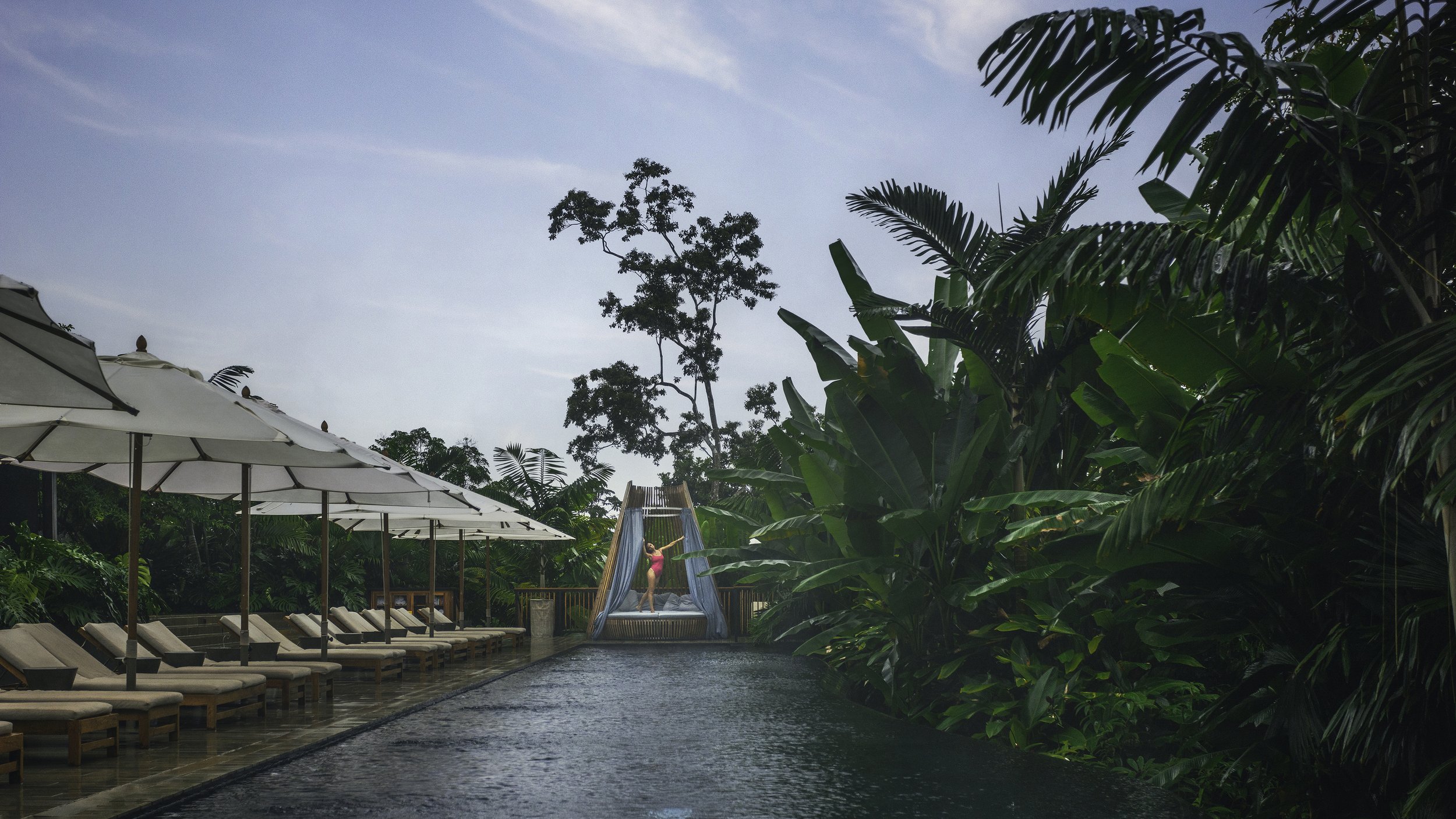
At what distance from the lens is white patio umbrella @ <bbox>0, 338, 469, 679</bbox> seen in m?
7.71

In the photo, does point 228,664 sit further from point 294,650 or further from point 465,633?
point 465,633

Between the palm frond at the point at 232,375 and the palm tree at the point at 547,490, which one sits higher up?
the palm frond at the point at 232,375

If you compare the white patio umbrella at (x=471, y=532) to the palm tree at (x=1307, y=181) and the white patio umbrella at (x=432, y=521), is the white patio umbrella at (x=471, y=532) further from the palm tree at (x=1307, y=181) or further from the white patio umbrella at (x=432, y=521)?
the palm tree at (x=1307, y=181)

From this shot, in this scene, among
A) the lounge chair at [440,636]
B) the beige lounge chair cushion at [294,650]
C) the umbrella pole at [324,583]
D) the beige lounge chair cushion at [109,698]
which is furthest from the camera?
the lounge chair at [440,636]

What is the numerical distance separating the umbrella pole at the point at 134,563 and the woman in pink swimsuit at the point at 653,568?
1437cm

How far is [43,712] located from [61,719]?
0.13 metres

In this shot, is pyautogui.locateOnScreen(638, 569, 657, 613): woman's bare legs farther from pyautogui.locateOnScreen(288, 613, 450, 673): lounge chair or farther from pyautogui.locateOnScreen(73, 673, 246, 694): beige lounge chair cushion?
pyautogui.locateOnScreen(73, 673, 246, 694): beige lounge chair cushion

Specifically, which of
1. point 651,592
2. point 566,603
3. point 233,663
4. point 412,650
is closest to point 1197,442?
point 233,663

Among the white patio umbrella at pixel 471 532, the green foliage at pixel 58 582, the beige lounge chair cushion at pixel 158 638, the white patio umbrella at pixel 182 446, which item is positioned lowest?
the beige lounge chair cushion at pixel 158 638

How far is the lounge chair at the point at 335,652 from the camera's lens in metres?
12.3

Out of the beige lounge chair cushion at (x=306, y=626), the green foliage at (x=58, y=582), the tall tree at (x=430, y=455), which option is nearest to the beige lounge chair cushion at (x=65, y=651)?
the green foliage at (x=58, y=582)

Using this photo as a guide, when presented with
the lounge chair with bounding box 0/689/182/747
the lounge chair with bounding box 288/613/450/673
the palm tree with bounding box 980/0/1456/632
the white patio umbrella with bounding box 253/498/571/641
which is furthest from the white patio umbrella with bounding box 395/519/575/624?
the palm tree with bounding box 980/0/1456/632

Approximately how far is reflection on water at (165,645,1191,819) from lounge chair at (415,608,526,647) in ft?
24.7

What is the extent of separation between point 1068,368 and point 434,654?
9.31 meters
